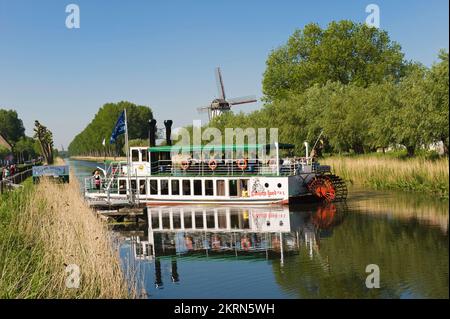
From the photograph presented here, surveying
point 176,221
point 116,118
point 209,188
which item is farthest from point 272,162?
point 116,118

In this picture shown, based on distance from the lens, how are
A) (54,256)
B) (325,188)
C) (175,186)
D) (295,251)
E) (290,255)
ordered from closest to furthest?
(54,256) → (290,255) → (295,251) → (325,188) → (175,186)

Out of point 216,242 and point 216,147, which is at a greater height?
point 216,147

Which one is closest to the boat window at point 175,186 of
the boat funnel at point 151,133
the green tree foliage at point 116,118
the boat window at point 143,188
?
the boat window at point 143,188

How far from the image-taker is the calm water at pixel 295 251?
16266 mm

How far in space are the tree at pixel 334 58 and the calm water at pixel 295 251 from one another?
151 ft

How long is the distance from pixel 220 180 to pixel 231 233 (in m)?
10.7

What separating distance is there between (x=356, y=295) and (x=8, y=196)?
2154 cm

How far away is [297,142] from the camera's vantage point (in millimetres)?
60406

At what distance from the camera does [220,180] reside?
3684 centimetres

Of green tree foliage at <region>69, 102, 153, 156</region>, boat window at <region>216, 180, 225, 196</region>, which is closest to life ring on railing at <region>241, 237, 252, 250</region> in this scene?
boat window at <region>216, 180, 225, 196</region>

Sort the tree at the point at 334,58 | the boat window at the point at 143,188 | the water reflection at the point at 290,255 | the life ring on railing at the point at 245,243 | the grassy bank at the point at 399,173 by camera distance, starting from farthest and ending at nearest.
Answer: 1. the tree at the point at 334,58
2. the boat window at the point at 143,188
3. the grassy bank at the point at 399,173
4. the life ring on railing at the point at 245,243
5. the water reflection at the point at 290,255

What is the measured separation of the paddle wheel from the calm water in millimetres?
1661

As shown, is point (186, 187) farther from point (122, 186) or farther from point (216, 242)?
point (216, 242)

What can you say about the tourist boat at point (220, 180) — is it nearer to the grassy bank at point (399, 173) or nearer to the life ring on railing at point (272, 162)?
the life ring on railing at point (272, 162)
